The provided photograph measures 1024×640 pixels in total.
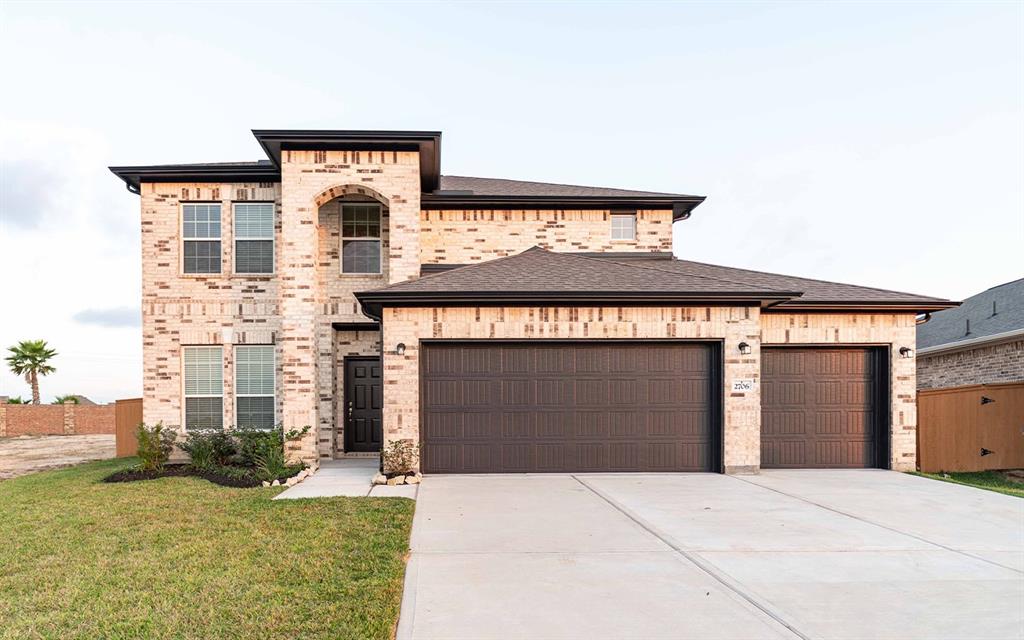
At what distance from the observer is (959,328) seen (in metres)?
17.6

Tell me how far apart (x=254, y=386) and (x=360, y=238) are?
13.6 feet

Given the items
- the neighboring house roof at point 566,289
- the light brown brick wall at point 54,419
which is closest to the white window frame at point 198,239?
the neighboring house roof at point 566,289

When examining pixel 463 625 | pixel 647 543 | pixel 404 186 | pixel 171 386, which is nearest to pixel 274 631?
pixel 463 625

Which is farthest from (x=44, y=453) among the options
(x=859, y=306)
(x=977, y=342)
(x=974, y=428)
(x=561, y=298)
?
(x=977, y=342)

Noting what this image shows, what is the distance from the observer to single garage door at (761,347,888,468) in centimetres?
1203

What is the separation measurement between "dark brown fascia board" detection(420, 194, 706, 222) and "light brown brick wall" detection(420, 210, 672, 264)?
0.52 ft

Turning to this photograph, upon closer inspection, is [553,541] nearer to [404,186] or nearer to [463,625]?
[463,625]

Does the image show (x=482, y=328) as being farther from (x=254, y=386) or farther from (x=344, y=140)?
(x=254, y=386)

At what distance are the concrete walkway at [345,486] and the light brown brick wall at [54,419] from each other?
24197mm

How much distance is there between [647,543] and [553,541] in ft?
3.41

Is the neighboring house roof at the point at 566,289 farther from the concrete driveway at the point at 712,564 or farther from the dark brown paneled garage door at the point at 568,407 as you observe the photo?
the concrete driveway at the point at 712,564

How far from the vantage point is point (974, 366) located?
16.2 m

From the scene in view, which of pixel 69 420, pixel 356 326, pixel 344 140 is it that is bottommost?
pixel 69 420

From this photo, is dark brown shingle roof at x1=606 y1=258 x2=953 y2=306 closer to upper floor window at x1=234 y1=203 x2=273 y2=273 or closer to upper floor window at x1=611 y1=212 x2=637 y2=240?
upper floor window at x1=611 y1=212 x2=637 y2=240
